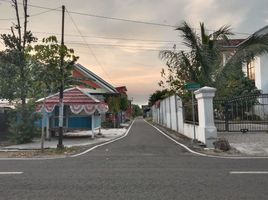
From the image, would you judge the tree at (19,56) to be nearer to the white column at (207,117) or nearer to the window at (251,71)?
the white column at (207,117)

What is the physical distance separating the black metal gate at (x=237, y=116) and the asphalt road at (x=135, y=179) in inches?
363

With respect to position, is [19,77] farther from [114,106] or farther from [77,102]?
[114,106]

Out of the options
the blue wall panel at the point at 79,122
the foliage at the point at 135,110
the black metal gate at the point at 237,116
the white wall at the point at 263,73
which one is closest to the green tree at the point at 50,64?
the black metal gate at the point at 237,116

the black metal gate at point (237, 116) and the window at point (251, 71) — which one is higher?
the window at point (251, 71)

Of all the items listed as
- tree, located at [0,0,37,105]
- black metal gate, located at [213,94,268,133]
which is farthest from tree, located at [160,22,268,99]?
tree, located at [0,0,37,105]

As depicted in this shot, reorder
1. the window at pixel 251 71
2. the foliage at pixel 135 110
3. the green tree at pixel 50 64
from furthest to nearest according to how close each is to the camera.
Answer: the foliage at pixel 135 110
the window at pixel 251 71
the green tree at pixel 50 64

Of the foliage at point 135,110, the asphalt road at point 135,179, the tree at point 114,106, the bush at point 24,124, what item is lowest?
the asphalt road at point 135,179

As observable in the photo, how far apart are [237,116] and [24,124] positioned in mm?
10989

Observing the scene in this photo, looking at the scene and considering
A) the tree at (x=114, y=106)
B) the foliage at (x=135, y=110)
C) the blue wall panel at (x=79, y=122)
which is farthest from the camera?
the foliage at (x=135, y=110)

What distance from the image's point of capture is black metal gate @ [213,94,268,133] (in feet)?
78.2

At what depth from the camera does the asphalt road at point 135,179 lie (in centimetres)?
863

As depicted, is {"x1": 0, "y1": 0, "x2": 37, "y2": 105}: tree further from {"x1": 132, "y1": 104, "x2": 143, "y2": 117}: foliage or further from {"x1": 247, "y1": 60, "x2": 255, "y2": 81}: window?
{"x1": 132, "y1": 104, "x2": 143, "y2": 117}: foliage

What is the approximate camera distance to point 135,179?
10.4 metres

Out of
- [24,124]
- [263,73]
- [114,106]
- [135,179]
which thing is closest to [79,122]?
[114,106]
